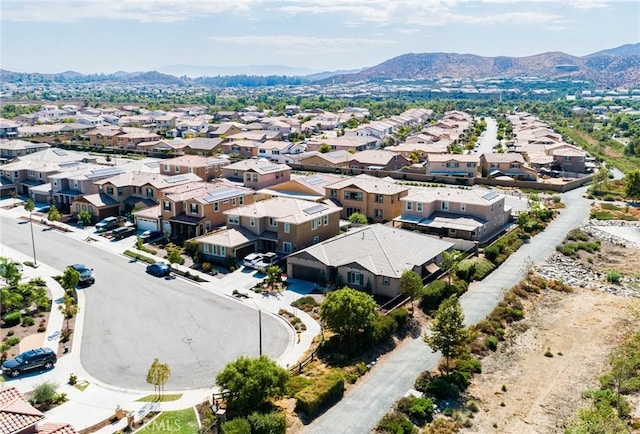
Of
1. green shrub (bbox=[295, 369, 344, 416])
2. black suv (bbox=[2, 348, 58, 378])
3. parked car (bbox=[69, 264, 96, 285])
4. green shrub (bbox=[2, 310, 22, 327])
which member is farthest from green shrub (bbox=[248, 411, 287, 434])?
parked car (bbox=[69, 264, 96, 285])

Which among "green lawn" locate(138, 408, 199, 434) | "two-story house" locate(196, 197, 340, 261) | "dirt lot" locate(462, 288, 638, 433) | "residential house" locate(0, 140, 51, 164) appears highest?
"residential house" locate(0, 140, 51, 164)

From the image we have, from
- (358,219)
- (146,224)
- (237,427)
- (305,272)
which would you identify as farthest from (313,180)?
(237,427)

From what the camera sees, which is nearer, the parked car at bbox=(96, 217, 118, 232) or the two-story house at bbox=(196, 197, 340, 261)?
the two-story house at bbox=(196, 197, 340, 261)

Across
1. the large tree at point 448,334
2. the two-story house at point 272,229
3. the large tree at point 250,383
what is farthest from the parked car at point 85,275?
the large tree at point 448,334

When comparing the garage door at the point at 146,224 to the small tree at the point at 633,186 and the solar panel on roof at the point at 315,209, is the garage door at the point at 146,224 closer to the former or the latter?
the solar panel on roof at the point at 315,209

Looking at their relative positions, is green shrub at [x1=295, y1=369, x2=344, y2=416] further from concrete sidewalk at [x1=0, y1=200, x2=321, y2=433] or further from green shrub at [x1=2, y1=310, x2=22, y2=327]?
green shrub at [x1=2, y1=310, x2=22, y2=327]

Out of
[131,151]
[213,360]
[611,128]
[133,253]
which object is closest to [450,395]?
[213,360]

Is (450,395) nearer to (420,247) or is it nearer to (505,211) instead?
(420,247)
